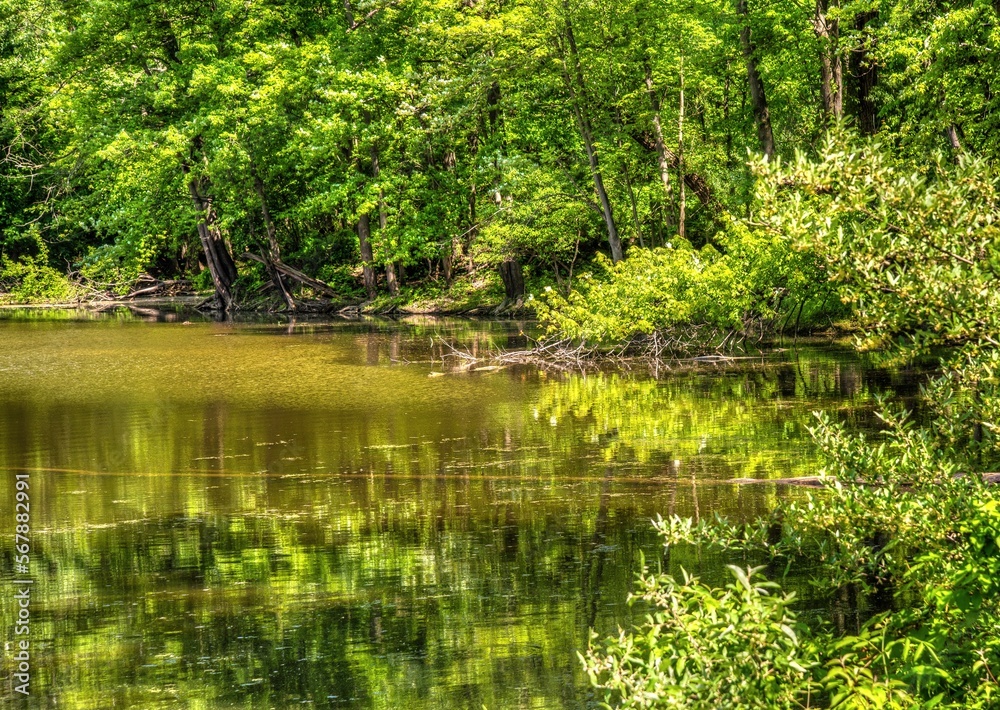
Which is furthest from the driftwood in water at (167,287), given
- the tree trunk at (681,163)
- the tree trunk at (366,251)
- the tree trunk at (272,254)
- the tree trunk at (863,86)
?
the tree trunk at (863,86)

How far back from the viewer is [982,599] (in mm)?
3768

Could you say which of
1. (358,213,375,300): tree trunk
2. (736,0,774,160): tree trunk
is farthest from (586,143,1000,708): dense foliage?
(358,213,375,300): tree trunk

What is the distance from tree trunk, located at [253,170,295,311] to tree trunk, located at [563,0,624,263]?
11.1 metres

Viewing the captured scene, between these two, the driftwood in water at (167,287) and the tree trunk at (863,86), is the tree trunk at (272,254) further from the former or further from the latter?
the tree trunk at (863,86)

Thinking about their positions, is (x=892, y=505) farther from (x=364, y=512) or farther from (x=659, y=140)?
(x=659, y=140)

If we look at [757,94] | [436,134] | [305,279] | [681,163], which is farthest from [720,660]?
[305,279]

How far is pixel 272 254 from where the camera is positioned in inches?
1390

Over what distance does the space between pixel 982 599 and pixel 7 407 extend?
1495cm

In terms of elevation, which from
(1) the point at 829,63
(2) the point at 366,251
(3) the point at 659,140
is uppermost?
(1) the point at 829,63

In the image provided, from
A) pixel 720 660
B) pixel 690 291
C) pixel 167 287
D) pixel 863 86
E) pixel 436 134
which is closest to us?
pixel 720 660

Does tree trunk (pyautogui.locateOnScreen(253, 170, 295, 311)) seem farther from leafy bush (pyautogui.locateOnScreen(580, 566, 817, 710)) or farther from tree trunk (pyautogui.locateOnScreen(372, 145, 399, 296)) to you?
leafy bush (pyautogui.locateOnScreen(580, 566, 817, 710))

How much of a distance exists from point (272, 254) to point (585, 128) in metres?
12.5

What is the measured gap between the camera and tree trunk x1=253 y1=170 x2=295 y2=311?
113 feet

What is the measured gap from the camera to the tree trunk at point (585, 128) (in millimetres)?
25156
